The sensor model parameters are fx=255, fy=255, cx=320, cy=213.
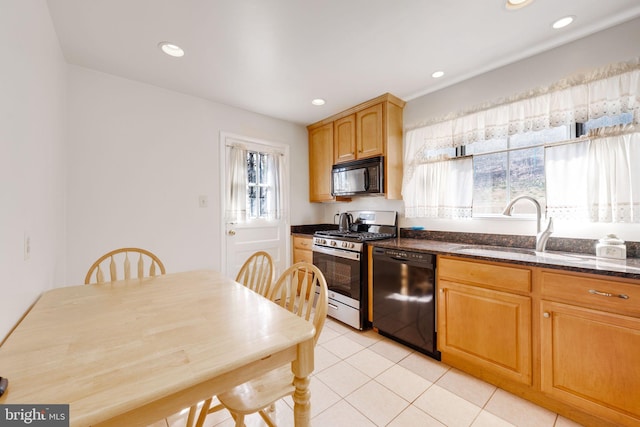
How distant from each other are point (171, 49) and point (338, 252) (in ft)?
7.24

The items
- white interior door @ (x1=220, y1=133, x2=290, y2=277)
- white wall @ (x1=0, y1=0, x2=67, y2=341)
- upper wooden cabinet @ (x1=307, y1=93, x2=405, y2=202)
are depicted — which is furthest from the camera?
white interior door @ (x1=220, y1=133, x2=290, y2=277)

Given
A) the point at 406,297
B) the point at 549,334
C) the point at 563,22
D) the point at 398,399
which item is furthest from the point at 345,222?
the point at 563,22

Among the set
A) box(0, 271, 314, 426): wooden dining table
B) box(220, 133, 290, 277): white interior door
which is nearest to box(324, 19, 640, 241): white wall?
box(220, 133, 290, 277): white interior door

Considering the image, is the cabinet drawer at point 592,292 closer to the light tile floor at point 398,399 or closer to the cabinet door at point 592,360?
the cabinet door at point 592,360

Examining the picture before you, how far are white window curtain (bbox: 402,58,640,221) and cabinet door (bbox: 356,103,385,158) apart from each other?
12.4 inches

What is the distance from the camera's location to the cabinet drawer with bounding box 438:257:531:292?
158 cm

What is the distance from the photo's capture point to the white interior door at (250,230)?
112 inches

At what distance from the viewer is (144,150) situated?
235cm

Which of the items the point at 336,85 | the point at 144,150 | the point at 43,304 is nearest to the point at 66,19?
the point at 144,150

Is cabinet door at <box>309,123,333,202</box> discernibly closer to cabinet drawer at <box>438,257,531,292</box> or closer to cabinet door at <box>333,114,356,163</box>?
cabinet door at <box>333,114,356,163</box>

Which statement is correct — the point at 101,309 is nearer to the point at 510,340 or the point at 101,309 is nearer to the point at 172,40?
the point at 172,40

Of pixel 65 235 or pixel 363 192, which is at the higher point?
pixel 363 192

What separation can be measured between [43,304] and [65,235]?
1.17 m

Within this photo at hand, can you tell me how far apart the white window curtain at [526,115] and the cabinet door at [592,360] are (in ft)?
2.80
